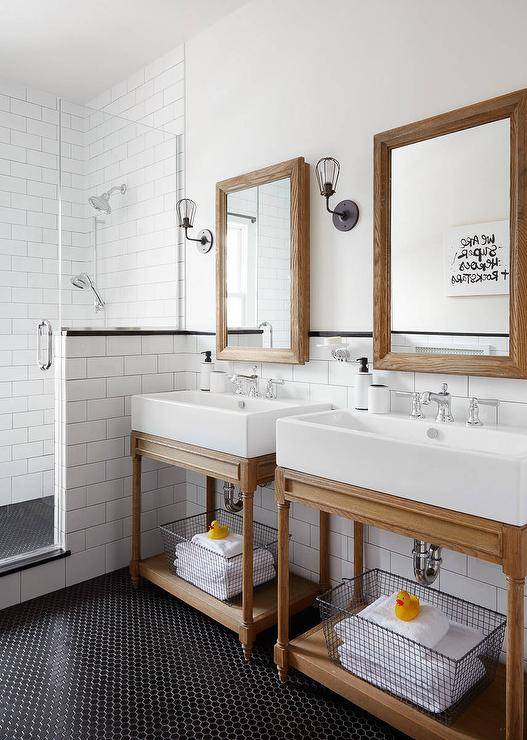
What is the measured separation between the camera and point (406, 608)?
1.90 metres

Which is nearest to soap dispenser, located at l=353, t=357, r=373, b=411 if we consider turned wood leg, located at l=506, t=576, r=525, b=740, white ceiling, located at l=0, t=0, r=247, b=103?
turned wood leg, located at l=506, t=576, r=525, b=740

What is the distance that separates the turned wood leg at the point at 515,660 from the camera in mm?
1489

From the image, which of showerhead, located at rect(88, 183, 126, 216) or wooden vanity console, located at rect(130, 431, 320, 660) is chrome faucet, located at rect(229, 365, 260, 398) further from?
showerhead, located at rect(88, 183, 126, 216)

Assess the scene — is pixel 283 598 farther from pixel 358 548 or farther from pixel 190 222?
pixel 190 222

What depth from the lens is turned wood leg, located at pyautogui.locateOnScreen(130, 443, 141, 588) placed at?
2.89 meters

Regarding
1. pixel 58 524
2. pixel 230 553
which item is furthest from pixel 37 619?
pixel 230 553

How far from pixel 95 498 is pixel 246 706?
1404mm

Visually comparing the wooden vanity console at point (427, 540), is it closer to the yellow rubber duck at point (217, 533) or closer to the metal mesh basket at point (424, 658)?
the metal mesh basket at point (424, 658)

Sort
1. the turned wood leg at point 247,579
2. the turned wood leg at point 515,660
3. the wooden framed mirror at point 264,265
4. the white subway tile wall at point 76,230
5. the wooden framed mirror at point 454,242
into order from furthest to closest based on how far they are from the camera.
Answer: the white subway tile wall at point 76,230
the wooden framed mirror at point 264,265
the turned wood leg at point 247,579
the wooden framed mirror at point 454,242
the turned wood leg at point 515,660

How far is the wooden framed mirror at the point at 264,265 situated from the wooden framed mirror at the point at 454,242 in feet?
1.37

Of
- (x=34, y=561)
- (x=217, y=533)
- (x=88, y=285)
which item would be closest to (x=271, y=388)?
(x=217, y=533)

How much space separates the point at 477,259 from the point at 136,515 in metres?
2.04

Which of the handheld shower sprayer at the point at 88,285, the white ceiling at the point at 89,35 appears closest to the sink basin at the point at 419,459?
the handheld shower sprayer at the point at 88,285

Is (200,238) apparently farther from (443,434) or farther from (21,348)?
(443,434)
